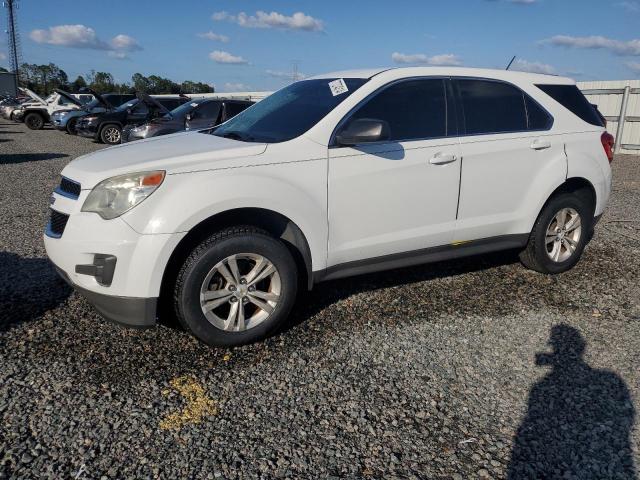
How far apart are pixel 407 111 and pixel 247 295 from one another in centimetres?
184

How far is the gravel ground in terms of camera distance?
2480 millimetres

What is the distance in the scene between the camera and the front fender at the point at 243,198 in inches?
123

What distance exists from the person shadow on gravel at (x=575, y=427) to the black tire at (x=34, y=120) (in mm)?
27045

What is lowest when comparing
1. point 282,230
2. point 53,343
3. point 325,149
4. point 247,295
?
point 53,343

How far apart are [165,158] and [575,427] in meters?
2.75

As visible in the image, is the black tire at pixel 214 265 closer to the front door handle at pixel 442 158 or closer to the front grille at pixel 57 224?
the front grille at pixel 57 224

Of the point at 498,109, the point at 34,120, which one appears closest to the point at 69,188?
the point at 498,109

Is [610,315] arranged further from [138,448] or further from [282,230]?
[138,448]

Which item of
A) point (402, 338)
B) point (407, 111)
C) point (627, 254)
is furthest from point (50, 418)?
point (627, 254)

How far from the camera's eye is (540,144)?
14.8 feet

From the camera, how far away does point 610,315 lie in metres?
4.18

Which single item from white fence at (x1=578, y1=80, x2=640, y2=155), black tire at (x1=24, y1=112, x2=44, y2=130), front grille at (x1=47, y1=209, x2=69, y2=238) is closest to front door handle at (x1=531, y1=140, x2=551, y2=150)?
front grille at (x1=47, y1=209, x2=69, y2=238)

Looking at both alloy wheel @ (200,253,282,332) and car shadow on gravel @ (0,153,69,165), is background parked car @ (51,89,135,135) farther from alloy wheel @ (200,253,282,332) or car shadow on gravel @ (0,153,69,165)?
alloy wheel @ (200,253,282,332)

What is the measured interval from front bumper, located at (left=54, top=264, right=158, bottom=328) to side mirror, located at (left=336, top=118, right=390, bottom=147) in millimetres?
1623
